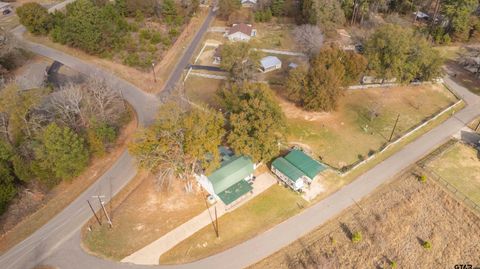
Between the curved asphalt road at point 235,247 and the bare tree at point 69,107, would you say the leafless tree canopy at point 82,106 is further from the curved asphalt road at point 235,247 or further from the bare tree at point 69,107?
the curved asphalt road at point 235,247

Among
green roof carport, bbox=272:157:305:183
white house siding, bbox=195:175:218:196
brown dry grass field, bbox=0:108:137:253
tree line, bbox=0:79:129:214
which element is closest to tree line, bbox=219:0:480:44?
green roof carport, bbox=272:157:305:183

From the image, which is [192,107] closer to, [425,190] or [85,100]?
[85,100]

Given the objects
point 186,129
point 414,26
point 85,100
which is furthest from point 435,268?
point 414,26

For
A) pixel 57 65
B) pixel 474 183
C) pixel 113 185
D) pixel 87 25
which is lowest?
pixel 474 183

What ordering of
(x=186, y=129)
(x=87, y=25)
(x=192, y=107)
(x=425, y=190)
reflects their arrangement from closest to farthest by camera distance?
(x=186, y=129)
(x=425, y=190)
(x=192, y=107)
(x=87, y=25)

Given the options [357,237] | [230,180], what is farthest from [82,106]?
[357,237]

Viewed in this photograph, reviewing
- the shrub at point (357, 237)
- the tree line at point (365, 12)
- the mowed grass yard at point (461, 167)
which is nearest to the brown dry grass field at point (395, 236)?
the shrub at point (357, 237)

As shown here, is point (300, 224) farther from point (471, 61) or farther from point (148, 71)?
point (471, 61)
